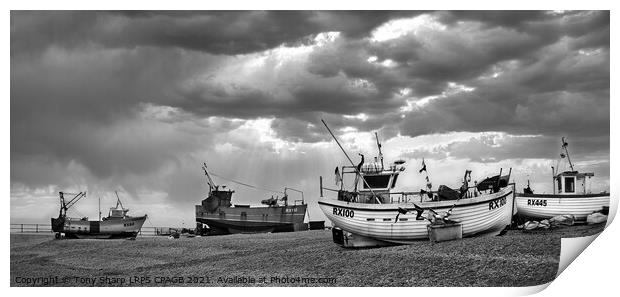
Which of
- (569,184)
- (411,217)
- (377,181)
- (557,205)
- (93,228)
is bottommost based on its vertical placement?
(93,228)

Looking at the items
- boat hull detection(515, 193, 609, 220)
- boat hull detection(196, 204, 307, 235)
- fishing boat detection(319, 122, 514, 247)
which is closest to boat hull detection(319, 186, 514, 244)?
fishing boat detection(319, 122, 514, 247)

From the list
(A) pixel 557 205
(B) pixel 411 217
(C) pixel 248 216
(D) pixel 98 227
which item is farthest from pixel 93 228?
(A) pixel 557 205

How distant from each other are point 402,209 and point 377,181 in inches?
85.8

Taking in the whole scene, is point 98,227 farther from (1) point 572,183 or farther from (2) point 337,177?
(1) point 572,183

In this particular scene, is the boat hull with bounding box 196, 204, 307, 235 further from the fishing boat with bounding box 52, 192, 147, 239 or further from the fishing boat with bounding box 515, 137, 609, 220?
the fishing boat with bounding box 515, 137, 609, 220

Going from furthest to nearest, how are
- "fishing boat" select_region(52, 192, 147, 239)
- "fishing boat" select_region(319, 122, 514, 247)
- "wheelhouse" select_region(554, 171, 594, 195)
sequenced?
"fishing boat" select_region(52, 192, 147, 239)
"wheelhouse" select_region(554, 171, 594, 195)
"fishing boat" select_region(319, 122, 514, 247)

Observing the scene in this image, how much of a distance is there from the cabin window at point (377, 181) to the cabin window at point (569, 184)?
7521mm

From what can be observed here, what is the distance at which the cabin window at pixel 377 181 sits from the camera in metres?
22.9

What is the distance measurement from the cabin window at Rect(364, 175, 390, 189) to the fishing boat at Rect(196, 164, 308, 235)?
775 inches

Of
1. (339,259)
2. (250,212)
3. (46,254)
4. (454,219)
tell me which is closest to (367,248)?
A: (339,259)

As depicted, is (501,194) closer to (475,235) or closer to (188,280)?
(475,235)

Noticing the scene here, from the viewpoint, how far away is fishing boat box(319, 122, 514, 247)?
21094mm

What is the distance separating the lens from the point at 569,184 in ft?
81.0

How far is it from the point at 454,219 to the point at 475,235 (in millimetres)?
1112
